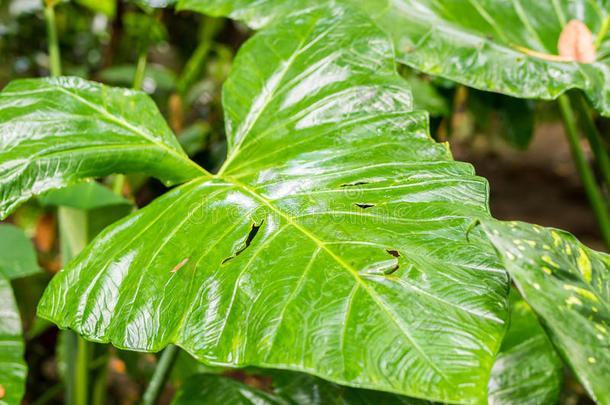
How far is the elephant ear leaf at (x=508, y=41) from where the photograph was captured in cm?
68

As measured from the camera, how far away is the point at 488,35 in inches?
30.7

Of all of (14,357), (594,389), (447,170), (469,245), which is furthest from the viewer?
(14,357)

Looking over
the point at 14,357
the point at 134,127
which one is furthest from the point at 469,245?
the point at 14,357

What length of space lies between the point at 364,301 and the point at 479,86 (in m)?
0.48

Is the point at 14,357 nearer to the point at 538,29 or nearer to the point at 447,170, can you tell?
the point at 447,170

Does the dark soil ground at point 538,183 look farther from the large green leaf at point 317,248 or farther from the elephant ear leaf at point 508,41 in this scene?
the large green leaf at point 317,248

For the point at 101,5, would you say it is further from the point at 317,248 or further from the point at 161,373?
the point at 317,248

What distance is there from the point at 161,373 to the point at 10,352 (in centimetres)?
23

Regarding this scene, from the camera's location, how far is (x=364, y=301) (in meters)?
0.36

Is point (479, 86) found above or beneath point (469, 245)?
above

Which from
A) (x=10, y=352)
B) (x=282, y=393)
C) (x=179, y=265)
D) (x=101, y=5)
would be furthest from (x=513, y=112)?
(x=101, y=5)

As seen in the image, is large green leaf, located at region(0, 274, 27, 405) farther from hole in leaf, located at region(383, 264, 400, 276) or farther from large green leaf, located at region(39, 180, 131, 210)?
hole in leaf, located at region(383, 264, 400, 276)

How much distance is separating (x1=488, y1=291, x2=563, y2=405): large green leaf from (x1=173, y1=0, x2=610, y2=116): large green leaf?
36 centimetres

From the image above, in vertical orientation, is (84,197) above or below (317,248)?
below
